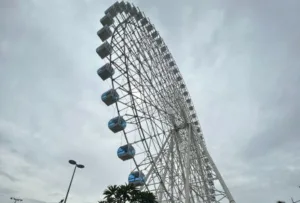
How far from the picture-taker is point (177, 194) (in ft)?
71.3

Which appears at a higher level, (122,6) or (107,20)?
(122,6)

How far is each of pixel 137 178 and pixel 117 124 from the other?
477 cm

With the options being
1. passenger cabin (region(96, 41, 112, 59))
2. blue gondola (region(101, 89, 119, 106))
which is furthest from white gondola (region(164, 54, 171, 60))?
blue gondola (region(101, 89, 119, 106))

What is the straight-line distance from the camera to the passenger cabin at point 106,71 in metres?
21.3

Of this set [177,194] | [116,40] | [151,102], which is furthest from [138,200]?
[116,40]

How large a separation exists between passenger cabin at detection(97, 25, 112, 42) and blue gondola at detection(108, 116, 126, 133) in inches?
319

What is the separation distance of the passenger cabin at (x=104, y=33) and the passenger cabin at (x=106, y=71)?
11.6 ft

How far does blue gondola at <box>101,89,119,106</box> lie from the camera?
21.2 m

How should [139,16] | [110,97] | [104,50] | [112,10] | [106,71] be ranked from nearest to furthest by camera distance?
[110,97] → [106,71] → [104,50] → [112,10] → [139,16]

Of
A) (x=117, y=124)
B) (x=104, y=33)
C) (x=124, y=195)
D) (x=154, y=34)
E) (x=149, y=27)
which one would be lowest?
(x=124, y=195)

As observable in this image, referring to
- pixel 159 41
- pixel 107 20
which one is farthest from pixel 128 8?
pixel 159 41

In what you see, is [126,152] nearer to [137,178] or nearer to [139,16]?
[137,178]

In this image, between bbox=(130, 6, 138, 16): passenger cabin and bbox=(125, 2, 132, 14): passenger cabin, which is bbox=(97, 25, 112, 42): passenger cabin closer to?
bbox=(125, 2, 132, 14): passenger cabin

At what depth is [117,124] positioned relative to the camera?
20.8 metres
